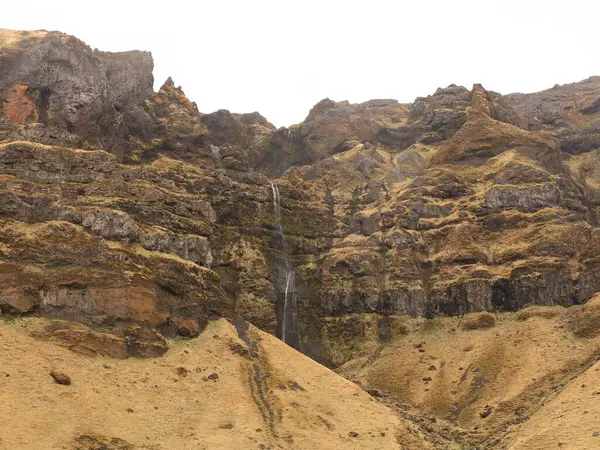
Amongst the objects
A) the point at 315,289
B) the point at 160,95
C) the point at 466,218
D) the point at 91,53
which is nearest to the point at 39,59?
the point at 91,53

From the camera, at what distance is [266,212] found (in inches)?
4599

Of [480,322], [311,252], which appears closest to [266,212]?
[311,252]

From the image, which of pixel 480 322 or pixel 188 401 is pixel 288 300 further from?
pixel 188 401

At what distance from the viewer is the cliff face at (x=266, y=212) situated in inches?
3027

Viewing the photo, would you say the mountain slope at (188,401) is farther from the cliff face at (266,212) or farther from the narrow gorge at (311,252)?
the cliff face at (266,212)

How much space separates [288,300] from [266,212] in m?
18.0

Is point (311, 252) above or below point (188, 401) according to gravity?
above

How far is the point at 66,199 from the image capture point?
3214 inches

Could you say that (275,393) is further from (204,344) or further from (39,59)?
(39,59)

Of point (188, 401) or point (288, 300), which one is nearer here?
point (188, 401)

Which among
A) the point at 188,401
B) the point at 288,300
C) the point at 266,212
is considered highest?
the point at 266,212

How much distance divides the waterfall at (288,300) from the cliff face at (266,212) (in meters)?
0.39

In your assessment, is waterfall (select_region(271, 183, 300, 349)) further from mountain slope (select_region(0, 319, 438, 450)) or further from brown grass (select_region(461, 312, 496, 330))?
brown grass (select_region(461, 312, 496, 330))

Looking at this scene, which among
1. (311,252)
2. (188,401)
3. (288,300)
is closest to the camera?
(188,401)
